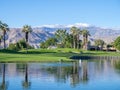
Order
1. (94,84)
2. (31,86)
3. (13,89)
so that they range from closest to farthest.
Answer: (13,89)
(31,86)
(94,84)

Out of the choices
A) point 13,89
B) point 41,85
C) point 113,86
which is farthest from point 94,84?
point 13,89

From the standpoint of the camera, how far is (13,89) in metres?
49.7

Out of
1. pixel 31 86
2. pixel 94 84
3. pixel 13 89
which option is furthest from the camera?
pixel 94 84

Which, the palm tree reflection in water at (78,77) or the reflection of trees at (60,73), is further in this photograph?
the reflection of trees at (60,73)

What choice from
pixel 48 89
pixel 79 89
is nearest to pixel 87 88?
pixel 79 89

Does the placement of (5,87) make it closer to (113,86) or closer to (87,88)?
(87,88)

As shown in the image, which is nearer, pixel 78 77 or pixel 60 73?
pixel 78 77

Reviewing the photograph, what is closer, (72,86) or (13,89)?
(13,89)

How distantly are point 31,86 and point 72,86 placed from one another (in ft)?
18.8

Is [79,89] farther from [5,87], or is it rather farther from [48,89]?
[5,87]

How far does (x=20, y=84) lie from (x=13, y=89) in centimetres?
554

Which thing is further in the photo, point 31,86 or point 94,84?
point 94,84

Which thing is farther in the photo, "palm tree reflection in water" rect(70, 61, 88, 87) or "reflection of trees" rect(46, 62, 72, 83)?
"reflection of trees" rect(46, 62, 72, 83)

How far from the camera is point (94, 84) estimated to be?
57.2m
